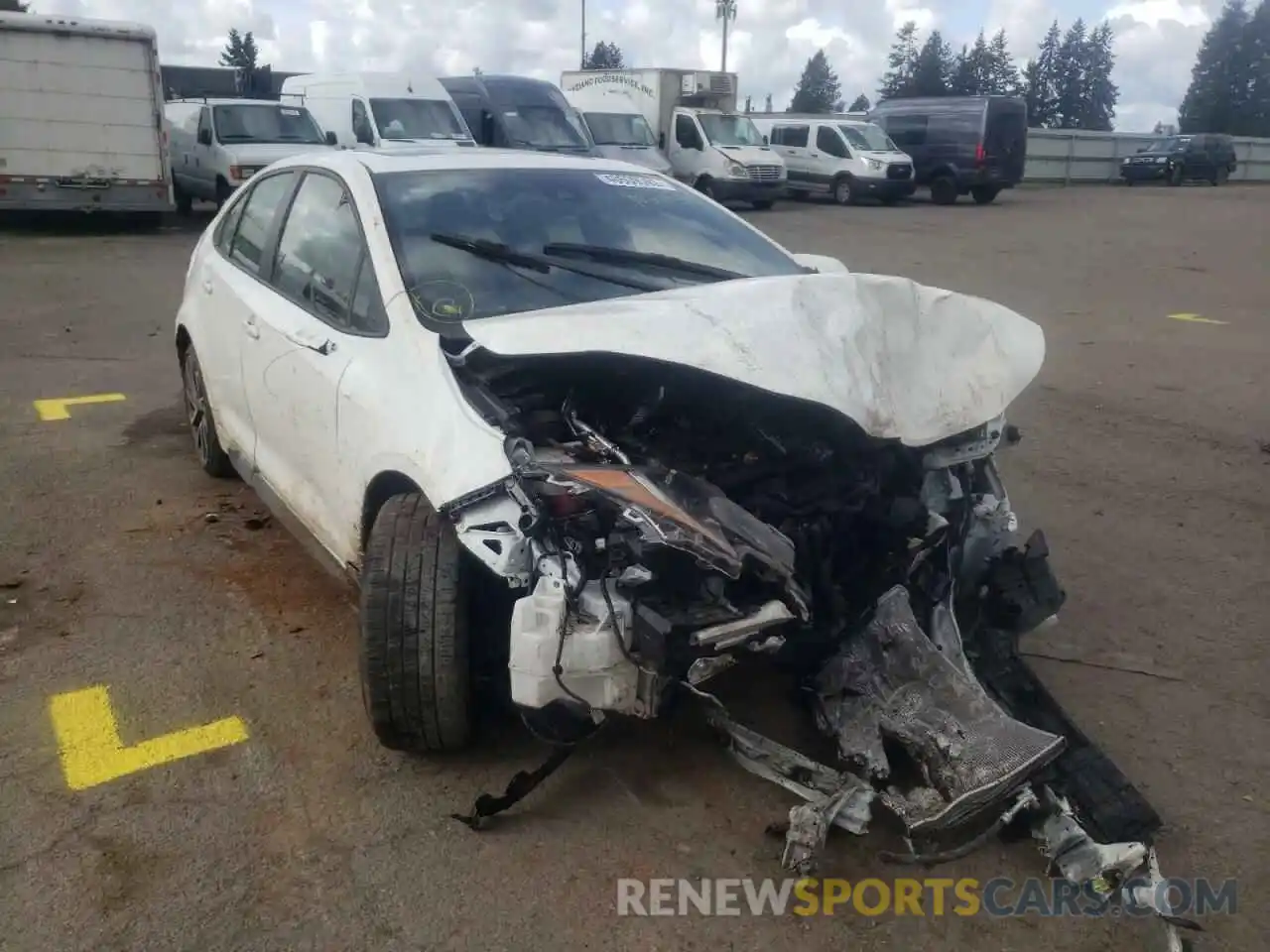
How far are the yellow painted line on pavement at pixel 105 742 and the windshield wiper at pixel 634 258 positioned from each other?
75.9 inches

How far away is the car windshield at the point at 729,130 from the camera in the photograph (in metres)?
22.9

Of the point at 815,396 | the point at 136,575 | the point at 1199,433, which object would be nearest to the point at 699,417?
the point at 815,396

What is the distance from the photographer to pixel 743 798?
3111 mm

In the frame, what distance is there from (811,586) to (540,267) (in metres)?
1.46

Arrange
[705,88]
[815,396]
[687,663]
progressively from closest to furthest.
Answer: [687,663] → [815,396] → [705,88]

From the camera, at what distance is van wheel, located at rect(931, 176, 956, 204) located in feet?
84.6

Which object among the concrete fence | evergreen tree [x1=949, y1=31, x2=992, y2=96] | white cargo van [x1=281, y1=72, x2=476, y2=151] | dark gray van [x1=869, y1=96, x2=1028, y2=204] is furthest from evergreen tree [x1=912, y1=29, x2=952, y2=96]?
white cargo van [x1=281, y1=72, x2=476, y2=151]

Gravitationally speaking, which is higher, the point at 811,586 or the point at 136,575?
the point at 811,586

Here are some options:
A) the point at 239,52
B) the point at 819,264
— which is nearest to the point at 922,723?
the point at 819,264

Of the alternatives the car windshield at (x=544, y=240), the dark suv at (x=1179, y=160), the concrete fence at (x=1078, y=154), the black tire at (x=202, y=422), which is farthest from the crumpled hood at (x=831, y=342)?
the dark suv at (x=1179, y=160)

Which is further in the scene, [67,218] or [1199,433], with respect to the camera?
[67,218]

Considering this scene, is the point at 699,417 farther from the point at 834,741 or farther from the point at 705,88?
the point at 705,88

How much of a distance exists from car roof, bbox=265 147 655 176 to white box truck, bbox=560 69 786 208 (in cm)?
1806

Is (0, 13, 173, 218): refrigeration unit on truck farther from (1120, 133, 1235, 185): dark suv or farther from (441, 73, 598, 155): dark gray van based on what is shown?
(1120, 133, 1235, 185): dark suv
